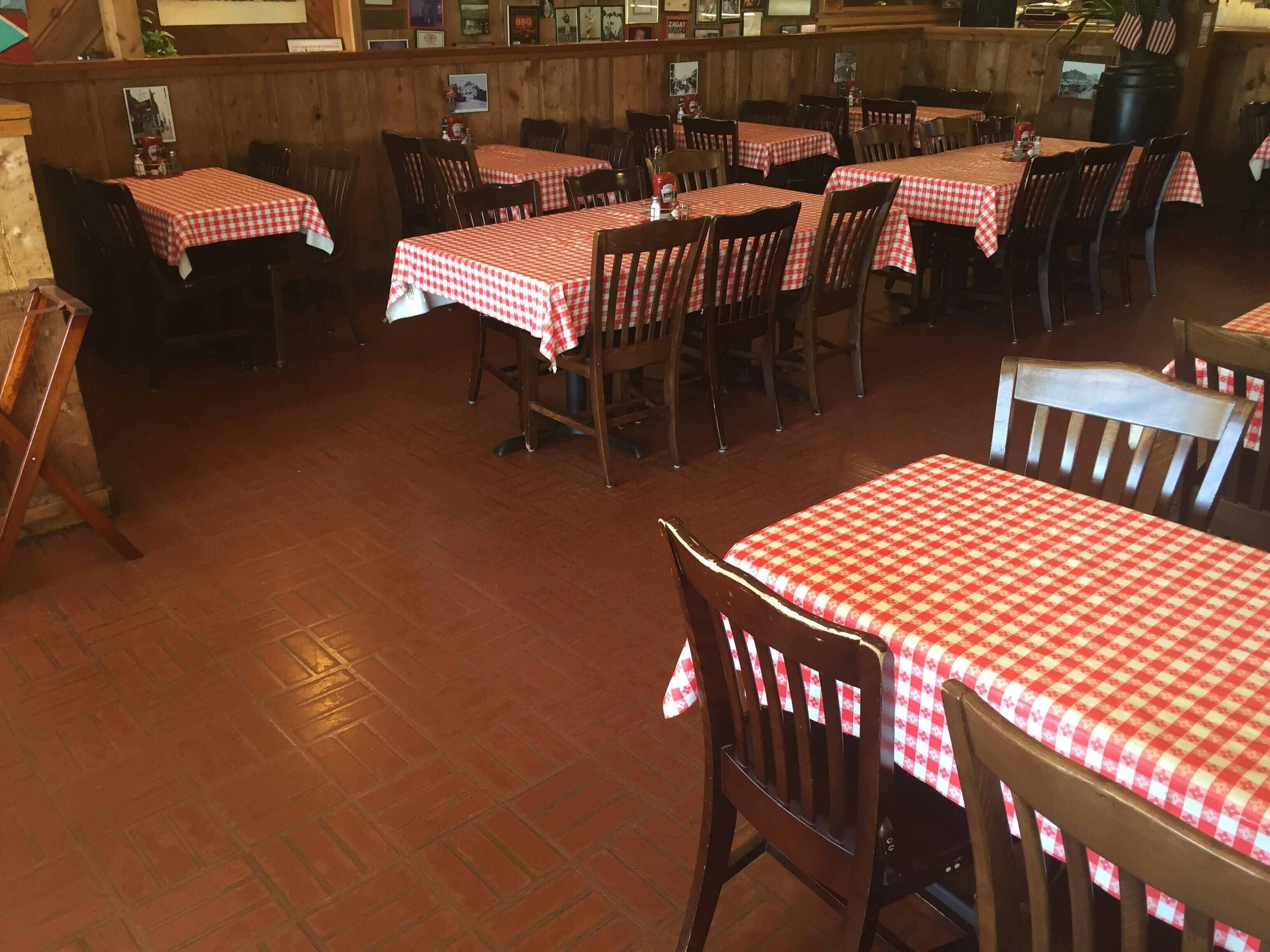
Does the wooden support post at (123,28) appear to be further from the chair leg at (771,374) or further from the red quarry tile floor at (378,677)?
the chair leg at (771,374)

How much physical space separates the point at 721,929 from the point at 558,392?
3170mm

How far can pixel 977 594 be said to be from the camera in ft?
5.77

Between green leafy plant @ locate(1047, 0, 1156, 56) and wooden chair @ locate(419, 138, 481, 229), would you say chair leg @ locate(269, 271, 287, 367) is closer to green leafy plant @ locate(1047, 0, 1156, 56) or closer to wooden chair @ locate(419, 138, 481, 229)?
wooden chair @ locate(419, 138, 481, 229)

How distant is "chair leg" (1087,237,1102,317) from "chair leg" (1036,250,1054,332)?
7.9 inches

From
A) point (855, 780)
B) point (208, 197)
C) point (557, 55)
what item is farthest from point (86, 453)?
point (557, 55)

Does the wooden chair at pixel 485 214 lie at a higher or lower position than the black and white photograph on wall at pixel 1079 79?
lower

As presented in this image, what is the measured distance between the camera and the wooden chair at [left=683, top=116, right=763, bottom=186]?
684 centimetres

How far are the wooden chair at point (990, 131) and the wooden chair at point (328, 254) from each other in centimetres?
429

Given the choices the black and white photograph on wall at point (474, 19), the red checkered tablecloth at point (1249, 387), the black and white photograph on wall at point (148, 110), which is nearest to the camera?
the red checkered tablecloth at point (1249, 387)

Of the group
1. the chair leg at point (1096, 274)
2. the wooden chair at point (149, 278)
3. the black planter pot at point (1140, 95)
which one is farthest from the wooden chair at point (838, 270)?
the black planter pot at point (1140, 95)

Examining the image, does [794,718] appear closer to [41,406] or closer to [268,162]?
[41,406]

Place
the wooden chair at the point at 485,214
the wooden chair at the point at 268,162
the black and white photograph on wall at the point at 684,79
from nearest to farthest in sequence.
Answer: the wooden chair at the point at 485,214, the wooden chair at the point at 268,162, the black and white photograph on wall at the point at 684,79

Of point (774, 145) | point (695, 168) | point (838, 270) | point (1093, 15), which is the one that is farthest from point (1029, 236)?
point (1093, 15)

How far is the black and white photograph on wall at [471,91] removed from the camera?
700 cm
